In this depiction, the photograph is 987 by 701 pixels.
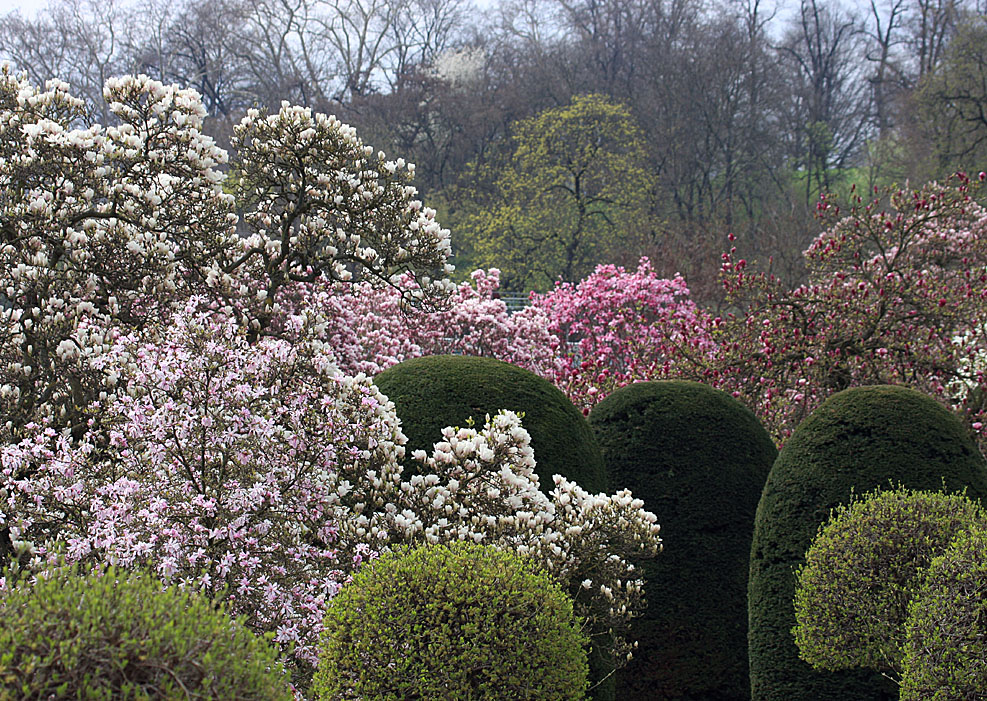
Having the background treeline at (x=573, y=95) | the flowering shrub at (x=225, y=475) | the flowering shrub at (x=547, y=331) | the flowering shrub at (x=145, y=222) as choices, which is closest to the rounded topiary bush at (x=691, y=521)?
the flowering shrub at (x=145, y=222)

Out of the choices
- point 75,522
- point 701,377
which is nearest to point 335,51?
point 701,377

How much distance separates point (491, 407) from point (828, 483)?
6.98 feet

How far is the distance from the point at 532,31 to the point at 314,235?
3790 centimetres

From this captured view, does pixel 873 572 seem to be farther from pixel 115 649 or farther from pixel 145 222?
pixel 145 222

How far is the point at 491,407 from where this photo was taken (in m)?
5.52

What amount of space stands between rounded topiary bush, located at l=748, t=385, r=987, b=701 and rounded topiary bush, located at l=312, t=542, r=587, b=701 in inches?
89.7

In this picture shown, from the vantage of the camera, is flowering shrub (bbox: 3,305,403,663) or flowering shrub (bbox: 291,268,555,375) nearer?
flowering shrub (bbox: 3,305,403,663)

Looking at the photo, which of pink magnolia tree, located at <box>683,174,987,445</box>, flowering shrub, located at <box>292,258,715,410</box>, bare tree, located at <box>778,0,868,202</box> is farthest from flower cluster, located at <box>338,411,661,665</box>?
bare tree, located at <box>778,0,868,202</box>

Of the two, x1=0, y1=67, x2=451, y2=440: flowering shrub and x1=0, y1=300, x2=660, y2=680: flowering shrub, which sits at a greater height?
x1=0, y1=67, x2=451, y2=440: flowering shrub

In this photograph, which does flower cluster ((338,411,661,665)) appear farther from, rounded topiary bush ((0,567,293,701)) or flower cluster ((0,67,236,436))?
flower cluster ((0,67,236,436))

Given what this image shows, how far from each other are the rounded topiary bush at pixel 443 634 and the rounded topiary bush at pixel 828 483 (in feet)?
7.47

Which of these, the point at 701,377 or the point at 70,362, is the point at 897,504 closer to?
the point at 701,377

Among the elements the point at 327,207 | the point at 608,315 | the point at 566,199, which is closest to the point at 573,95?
the point at 566,199

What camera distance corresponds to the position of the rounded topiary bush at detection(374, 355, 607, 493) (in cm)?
544
